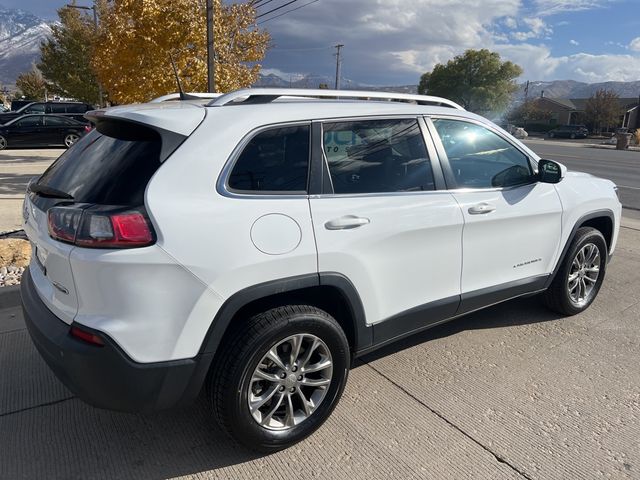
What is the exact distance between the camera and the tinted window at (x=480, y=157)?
328 cm

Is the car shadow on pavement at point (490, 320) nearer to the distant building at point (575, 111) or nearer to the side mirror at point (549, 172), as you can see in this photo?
the side mirror at point (549, 172)

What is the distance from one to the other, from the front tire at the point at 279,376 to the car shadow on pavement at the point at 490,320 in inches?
39.6

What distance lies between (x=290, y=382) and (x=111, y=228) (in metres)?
1.16

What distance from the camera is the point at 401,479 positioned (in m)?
2.44

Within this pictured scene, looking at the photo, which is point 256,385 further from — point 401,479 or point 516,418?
point 516,418

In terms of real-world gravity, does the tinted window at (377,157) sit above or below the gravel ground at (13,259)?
above

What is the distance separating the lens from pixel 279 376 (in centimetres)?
257

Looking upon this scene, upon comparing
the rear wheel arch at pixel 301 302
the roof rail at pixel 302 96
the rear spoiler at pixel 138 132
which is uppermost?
the roof rail at pixel 302 96

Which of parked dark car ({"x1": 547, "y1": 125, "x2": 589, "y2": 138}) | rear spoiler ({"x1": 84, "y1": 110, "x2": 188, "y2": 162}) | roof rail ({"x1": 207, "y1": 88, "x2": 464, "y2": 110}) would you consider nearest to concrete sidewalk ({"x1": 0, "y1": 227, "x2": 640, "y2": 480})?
rear spoiler ({"x1": 84, "y1": 110, "x2": 188, "y2": 162})

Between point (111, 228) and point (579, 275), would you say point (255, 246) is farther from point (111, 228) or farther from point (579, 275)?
point (579, 275)

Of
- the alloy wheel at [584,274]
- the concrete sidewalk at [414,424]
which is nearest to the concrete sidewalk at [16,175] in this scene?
the concrete sidewalk at [414,424]

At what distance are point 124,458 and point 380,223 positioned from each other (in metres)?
1.76

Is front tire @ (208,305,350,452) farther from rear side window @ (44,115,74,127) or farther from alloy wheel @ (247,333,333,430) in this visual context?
rear side window @ (44,115,74,127)

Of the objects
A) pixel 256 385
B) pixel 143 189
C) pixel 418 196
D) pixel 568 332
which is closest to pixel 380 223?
pixel 418 196
